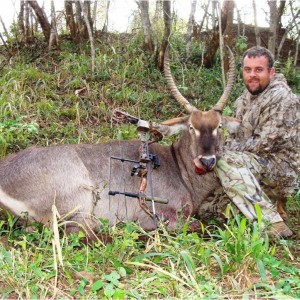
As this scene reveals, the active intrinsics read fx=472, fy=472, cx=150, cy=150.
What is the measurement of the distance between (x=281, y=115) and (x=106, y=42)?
673 centimetres

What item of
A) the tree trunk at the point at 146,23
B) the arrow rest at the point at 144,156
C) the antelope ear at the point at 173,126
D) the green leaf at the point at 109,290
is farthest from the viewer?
the tree trunk at the point at 146,23

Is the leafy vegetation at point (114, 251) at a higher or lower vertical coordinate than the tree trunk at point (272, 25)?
lower

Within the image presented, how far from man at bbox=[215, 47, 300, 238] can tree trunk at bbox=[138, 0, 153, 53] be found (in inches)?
201

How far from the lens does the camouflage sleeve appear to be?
5.04 m

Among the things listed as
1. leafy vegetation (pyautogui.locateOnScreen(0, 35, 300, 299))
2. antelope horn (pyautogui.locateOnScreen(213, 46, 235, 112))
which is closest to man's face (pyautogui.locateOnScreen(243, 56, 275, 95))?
antelope horn (pyautogui.locateOnScreen(213, 46, 235, 112))

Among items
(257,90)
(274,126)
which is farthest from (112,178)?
(257,90)

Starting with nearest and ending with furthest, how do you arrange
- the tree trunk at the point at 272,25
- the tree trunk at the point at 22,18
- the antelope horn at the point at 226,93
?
the antelope horn at the point at 226,93, the tree trunk at the point at 272,25, the tree trunk at the point at 22,18

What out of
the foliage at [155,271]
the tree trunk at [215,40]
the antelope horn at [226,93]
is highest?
the tree trunk at [215,40]

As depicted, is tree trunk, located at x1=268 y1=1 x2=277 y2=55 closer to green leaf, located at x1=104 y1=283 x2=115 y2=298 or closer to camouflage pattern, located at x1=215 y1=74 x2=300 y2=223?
camouflage pattern, located at x1=215 y1=74 x2=300 y2=223

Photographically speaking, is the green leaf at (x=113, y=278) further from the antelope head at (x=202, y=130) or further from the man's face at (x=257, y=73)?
the man's face at (x=257, y=73)

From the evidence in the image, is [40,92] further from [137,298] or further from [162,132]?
[137,298]

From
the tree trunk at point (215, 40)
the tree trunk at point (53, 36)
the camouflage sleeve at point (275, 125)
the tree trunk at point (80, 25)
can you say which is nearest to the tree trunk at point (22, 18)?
the tree trunk at point (53, 36)

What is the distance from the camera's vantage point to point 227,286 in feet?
10.5

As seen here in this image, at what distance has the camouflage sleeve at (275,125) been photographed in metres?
5.04
